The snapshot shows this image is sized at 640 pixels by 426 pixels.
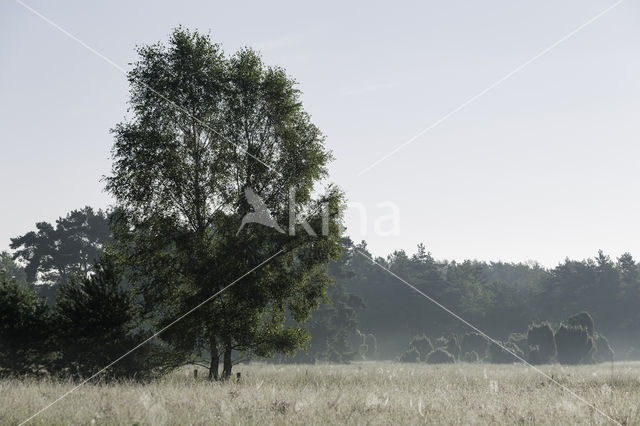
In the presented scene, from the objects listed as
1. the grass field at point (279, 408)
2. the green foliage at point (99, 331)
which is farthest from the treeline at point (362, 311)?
the grass field at point (279, 408)

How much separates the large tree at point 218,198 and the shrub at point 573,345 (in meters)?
30.4

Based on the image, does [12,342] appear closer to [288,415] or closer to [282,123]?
[282,123]

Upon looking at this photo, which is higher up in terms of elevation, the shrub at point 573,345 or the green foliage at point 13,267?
the green foliage at point 13,267

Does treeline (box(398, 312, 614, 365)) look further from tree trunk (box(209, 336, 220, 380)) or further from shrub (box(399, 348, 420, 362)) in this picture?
tree trunk (box(209, 336, 220, 380))

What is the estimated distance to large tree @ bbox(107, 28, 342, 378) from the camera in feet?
57.8

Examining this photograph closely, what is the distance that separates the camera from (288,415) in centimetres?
931

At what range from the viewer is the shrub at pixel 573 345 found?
41.6 meters

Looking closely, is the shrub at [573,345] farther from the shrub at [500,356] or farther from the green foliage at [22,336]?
the green foliage at [22,336]

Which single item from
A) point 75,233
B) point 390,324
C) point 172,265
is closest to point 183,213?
point 172,265

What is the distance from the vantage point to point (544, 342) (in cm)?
4181

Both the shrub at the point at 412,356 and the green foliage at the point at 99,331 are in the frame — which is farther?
the shrub at the point at 412,356

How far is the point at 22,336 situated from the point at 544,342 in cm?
3631

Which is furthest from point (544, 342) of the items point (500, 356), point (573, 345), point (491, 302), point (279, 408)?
point (491, 302)

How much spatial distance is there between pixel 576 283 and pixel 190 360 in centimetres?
7896
